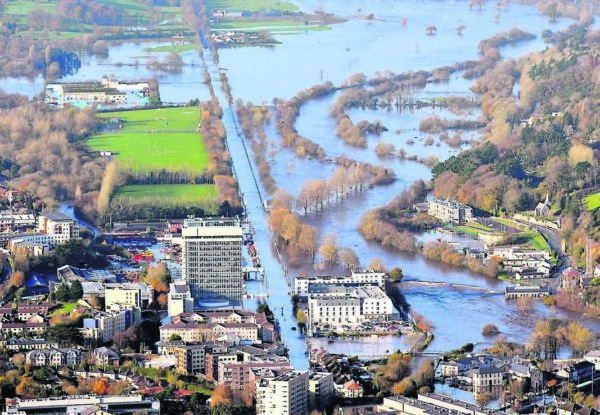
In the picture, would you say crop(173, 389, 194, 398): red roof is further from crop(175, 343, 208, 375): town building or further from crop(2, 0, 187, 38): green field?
crop(2, 0, 187, 38): green field

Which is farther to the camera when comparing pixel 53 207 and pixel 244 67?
pixel 244 67

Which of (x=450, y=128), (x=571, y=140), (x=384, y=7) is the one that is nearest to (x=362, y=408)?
(x=571, y=140)

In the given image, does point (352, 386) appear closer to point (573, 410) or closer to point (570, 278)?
point (573, 410)

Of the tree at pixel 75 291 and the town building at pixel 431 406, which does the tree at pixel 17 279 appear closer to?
the tree at pixel 75 291

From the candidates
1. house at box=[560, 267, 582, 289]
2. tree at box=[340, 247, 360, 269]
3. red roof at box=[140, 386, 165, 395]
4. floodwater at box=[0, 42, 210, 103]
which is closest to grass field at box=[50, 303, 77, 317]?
red roof at box=[140, 386, 165, 395]

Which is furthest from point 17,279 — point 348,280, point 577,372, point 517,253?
point 577,372

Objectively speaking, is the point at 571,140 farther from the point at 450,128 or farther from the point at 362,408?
the point at 362,408
